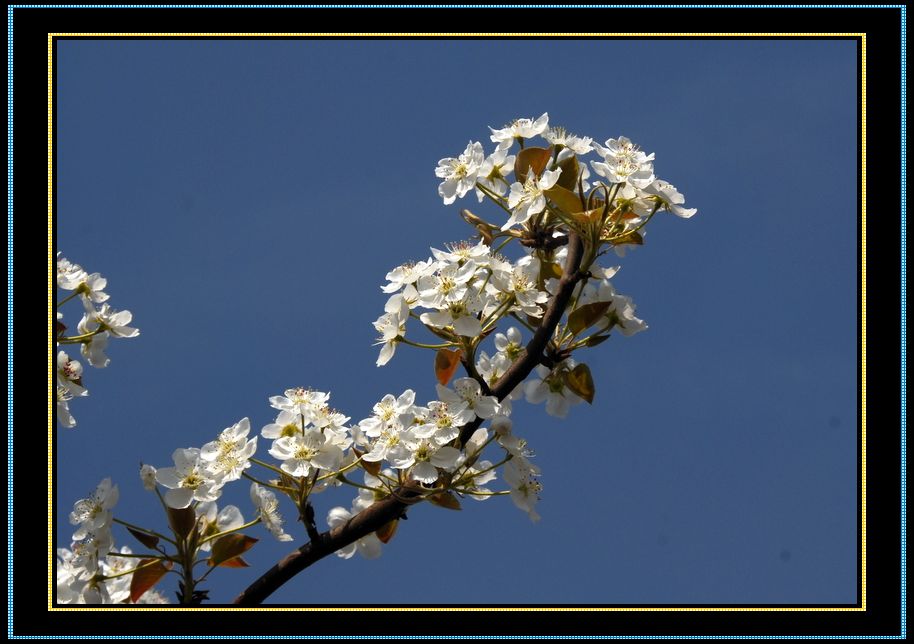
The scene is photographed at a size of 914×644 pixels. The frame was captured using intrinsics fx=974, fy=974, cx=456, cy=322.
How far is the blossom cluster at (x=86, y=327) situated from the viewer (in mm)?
3896

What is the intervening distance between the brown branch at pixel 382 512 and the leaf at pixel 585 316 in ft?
0.51

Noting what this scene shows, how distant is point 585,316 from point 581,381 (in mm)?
228

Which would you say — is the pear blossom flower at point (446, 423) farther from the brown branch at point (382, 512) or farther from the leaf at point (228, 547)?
the leaf at point (228, 547)

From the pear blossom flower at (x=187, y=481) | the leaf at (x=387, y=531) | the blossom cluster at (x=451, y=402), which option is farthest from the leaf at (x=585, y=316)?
the pear blossom flower at (x=187, y=481)

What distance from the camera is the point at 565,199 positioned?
3.18 metres

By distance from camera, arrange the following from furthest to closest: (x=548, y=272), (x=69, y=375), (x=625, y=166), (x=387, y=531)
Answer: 1. (x=69, y=375)
2. (x=387, y=531)
3. (x=548, y=272)
4. (x=625, y=166)

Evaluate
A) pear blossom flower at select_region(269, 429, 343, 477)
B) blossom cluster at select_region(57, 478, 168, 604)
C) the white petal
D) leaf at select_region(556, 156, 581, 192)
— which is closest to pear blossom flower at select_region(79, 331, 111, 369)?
blossom cluster at select_region(57, 478, 168, 604)

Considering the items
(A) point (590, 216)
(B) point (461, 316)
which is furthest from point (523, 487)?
(A) point (590, 216)

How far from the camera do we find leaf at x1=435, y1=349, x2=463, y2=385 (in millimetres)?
3264

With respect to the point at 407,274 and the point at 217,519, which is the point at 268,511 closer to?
the point at 217,519

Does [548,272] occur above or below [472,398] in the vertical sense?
above

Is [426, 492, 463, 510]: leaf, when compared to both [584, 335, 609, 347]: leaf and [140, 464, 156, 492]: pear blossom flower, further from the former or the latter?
[140, 464, 156, 492]: pear blossom flower

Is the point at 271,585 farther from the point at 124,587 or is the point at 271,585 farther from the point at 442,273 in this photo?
the point at 442,273

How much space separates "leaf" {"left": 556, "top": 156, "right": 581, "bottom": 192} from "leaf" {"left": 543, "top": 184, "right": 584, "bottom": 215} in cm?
24
